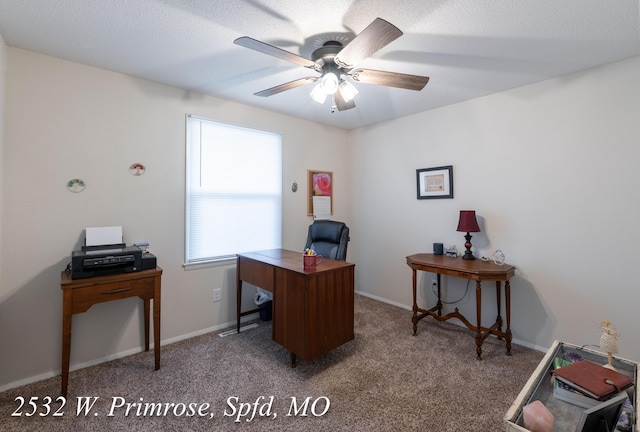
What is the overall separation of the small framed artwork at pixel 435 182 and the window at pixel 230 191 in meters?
1.66

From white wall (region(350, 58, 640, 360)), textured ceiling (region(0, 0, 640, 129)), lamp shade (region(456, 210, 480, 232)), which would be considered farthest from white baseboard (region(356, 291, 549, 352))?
textured ceiling (region(0, 0, 640, 129))

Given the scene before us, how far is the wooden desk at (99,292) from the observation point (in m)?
1.85

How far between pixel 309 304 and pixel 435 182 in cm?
208

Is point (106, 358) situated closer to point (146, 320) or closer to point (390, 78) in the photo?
point (146, 320)

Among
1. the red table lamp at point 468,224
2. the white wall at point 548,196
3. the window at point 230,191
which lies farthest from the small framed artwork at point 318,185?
the red table lamp at point 468,224

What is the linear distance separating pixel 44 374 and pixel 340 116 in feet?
11.8

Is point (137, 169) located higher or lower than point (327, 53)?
lower

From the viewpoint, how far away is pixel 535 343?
2.54 meters

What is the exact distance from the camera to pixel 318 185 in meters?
3.79

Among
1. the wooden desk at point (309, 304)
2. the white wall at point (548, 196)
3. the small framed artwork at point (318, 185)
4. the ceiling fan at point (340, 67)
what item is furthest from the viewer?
the small framed artwork at point (318, 185)

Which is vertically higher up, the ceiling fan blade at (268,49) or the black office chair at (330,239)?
the ceiling fan blade at (268,49)

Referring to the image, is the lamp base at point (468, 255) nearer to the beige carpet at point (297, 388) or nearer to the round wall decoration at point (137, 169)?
the beige carpet at point (297, 388)

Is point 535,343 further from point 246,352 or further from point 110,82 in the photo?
point 110,82

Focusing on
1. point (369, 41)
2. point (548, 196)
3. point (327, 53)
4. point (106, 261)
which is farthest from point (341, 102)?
point (106, 261)
